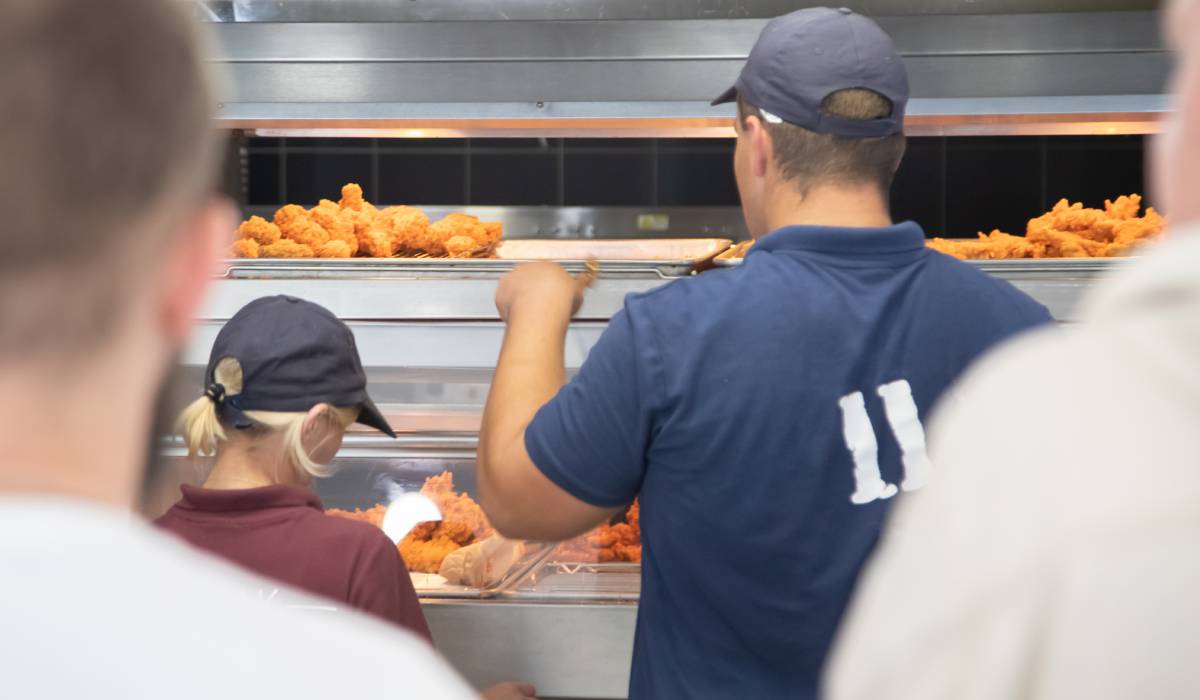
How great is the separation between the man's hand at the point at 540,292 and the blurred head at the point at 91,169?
135 cm

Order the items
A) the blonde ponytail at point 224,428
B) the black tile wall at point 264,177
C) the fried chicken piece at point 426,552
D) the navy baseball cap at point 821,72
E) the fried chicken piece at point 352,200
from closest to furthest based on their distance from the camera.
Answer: the navy baseball cap at point 821,72
the blonde ponytail at point 224,428
the fried chicken piece at point 426,552
the fried chicken piece at point 352,200
the black tile wall at point 264,177

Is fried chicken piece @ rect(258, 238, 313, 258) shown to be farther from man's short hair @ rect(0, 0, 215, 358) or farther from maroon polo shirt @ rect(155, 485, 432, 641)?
man's short hair @ rect(0, 0, 215, 358)

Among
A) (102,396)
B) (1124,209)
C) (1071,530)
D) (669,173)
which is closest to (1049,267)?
(1124,209)

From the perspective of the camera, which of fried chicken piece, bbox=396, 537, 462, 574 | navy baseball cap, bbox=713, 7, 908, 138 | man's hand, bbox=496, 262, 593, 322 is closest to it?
navy baseball cap, bbox=713, 7, 908, 138

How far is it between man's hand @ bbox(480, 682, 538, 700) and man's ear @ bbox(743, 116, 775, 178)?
3.21 feet

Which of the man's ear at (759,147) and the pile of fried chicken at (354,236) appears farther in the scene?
the pile of fried chicken at (354,236)

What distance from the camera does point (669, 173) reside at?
7.10 metres

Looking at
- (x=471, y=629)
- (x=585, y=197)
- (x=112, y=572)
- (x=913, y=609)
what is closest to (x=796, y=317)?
(x=471, y=629)

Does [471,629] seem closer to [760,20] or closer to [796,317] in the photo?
[796,317]

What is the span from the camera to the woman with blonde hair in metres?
2.03

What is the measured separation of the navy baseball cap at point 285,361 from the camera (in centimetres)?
223

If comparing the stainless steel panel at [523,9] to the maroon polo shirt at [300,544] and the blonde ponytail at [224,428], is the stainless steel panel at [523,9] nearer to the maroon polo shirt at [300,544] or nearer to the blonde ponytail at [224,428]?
the blonde ponytail at [224,428]

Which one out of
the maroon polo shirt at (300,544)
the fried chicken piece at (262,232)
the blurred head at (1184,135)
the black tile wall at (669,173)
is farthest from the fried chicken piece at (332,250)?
the black tile wall at (669,173)

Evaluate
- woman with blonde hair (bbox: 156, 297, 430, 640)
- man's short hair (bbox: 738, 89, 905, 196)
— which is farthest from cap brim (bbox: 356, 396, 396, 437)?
man's short hair (bbox: 738, 89, 905, 196)
